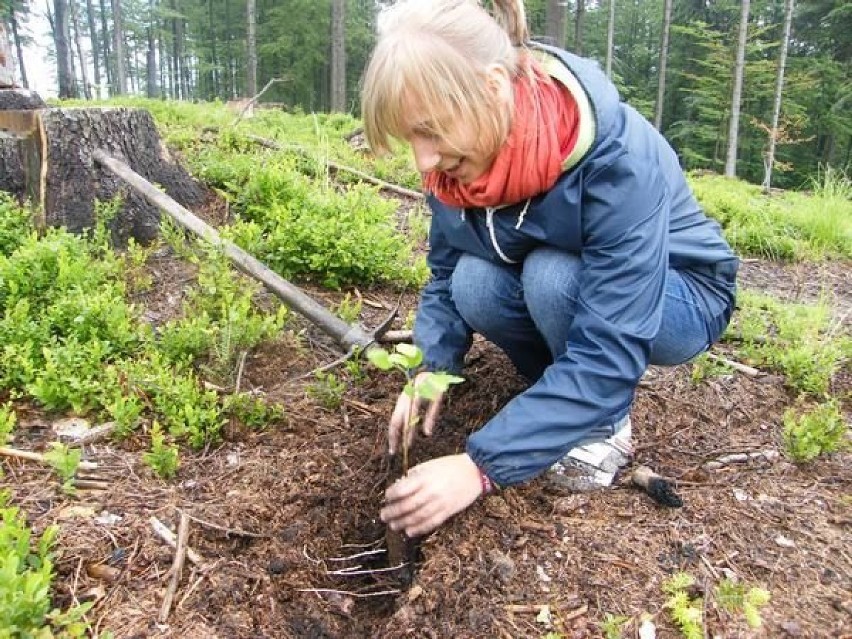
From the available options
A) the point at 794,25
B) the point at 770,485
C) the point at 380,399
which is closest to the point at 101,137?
the point at 380,399

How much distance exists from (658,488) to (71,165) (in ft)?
11.6

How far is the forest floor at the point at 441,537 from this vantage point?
62.8 inches

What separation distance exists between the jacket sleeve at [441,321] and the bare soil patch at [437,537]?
0.30 meters

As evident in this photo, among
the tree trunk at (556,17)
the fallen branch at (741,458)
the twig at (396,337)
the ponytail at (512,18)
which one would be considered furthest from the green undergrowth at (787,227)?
the tree trunk at (556,17)

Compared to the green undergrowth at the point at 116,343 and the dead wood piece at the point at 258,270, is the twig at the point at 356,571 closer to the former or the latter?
the green undergrowth at the point at 116,343

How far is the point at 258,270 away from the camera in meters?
3.03

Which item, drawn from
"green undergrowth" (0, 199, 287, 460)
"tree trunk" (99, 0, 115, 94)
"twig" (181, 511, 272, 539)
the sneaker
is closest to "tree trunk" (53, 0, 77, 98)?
"tree trunk" (99, 0, 115, 94)

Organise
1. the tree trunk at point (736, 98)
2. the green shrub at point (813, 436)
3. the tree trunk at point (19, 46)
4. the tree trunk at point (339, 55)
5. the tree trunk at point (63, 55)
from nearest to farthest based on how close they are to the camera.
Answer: the green shrub at point (813, 436)
the tree trunk at point (736, 98)
the tree trunk at point (339, 55)
the tree trunk at point (63, 55)
the tree trunk at point (19, 46)

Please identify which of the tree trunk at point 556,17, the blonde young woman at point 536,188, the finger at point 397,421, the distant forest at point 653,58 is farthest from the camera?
the distant forest at point 653,58

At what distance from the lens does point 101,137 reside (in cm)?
375

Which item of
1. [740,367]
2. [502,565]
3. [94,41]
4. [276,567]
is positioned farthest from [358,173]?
[94,41]

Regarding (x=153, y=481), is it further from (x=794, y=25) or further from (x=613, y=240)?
(x=794, y=25)

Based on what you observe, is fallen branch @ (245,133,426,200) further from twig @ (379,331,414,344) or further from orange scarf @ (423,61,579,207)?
orange scarf @ (423,61,579,207)

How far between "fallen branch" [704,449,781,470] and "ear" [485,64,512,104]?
4.82 ft
